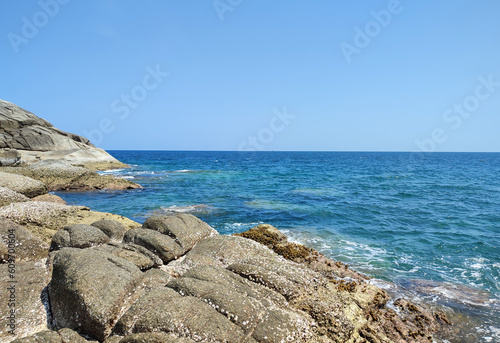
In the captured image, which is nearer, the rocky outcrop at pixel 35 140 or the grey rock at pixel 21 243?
the grey rock at pixel 21 243

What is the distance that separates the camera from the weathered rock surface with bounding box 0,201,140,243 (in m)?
10.9

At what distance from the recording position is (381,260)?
45.0 feet

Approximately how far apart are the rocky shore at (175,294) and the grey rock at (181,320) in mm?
20

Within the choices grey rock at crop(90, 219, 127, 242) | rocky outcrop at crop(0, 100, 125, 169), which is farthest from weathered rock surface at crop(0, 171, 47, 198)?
rocky outcrop at crop(0, 100, 125, 169)

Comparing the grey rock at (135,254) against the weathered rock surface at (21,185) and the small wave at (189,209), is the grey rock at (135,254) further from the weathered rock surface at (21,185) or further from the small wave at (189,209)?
the small wave at (189,209)

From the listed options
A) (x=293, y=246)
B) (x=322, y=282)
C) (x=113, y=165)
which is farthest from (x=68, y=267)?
(x=113, y=165)

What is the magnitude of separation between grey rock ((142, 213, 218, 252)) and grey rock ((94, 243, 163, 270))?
1352 mm

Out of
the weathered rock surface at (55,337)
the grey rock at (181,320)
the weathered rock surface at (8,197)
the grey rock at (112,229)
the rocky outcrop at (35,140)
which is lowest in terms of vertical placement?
the weathered rock surface at (55,337)

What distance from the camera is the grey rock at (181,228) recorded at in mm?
10183

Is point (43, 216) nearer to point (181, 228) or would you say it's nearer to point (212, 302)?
point (181, 228)

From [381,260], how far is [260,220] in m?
8.95

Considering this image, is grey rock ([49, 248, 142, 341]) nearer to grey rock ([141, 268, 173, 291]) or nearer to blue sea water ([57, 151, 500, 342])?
grey rock ([141, 268, 173, 291])

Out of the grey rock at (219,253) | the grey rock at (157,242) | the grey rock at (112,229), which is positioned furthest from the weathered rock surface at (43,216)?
the grey rock at (219,253)

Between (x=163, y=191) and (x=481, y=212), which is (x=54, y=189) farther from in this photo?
(x=481, y=212)
